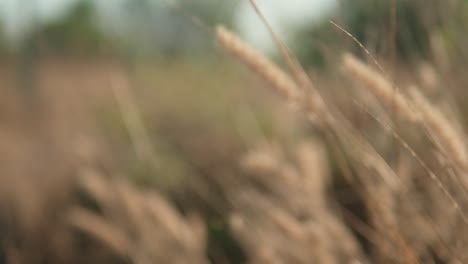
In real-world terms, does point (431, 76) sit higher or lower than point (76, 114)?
lower

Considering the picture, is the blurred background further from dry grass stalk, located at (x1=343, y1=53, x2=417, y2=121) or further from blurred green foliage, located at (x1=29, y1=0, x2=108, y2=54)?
blurred green foliage, located at (x1=29, y1=0, x2=108, y2=54)

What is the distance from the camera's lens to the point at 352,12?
3.73 feet

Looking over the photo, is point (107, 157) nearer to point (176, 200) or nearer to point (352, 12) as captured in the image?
point (176, 200)

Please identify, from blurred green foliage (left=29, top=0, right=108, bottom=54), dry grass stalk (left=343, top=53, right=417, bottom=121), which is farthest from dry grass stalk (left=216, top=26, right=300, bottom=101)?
blurred green foliage (left=29, top=0, right=108, bottom=54)

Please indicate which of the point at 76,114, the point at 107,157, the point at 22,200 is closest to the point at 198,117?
the point at 76,114

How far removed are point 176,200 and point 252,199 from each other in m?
1.52

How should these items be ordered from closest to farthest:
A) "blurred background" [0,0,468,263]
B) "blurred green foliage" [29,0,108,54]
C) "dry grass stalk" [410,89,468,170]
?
"dry grass stalk" [410,89,468,170] → "blurred background" [0,0,468,263] → "blurred green foliage" [29,0,108,54]

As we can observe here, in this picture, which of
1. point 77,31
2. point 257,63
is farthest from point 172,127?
point 77,31

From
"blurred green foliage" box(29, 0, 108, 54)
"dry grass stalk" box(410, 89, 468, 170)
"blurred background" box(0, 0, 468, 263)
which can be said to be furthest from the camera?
"blurred green foliage" box(29, 0, 108, 54)

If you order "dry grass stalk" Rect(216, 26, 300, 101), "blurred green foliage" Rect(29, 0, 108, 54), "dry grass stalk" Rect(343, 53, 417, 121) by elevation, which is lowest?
"dry grass stalk" Rect(343, 53, 417, 121)

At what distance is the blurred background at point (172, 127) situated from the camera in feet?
3.49

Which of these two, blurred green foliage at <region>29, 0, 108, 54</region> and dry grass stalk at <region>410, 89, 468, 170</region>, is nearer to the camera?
dry grass stalk at <region>410, 89, 468, 170</region>

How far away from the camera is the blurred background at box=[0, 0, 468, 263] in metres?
1.06

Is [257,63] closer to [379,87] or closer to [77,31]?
[379,87]
